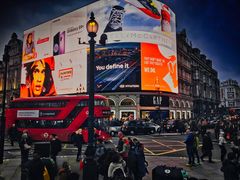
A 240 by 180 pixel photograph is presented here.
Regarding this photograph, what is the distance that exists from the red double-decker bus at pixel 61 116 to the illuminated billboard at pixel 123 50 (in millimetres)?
24409

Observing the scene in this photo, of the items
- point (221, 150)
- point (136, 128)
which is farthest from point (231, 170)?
point (136, 128)

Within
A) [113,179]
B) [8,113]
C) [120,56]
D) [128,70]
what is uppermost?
[120,56]

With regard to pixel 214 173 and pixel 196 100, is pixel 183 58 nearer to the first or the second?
pixel 196 100

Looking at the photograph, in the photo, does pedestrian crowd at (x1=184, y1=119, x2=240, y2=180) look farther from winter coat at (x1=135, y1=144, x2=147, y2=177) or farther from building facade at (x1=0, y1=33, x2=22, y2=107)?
building facade at (x1=0, y1=33, x2=22, y2=107)

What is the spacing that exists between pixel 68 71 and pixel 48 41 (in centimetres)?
1219

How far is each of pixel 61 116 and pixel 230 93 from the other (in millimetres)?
139395

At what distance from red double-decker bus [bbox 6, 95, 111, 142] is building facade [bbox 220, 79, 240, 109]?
131787mm

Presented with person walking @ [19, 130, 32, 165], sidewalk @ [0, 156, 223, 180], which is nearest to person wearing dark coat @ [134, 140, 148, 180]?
sidewalk @ [0, 156, 223, 180]

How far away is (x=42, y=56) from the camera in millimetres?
60625

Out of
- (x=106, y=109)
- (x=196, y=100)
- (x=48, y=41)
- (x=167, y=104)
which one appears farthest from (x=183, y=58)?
(x=106, y=109)

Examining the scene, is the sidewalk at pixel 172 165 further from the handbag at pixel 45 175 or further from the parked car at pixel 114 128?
the parked car at pixel 114 128

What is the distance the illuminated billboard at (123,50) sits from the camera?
151 feet

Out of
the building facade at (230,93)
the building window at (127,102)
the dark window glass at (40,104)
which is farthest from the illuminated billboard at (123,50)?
the building facade at (230,93)

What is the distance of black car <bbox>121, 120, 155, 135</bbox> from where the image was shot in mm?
30328
